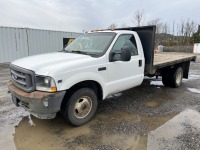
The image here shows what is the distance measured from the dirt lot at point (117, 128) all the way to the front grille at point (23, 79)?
36.2 inches

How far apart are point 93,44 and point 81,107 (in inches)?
63.1

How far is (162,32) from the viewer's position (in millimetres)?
48469

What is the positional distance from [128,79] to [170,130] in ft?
5.17

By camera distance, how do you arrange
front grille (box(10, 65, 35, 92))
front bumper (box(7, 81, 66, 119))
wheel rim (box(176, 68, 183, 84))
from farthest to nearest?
wheel rim (box(176, 68, 183, 84))
front grille (box(10, 65, 35, 92))
front bumper (box(7, 81, 66, 119))

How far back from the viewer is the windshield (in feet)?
14.7

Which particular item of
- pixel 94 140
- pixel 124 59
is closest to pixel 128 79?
pixel 124 59

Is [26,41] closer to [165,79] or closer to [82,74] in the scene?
[165,79]

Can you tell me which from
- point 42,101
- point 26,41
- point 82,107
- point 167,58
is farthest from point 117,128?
point 26,41

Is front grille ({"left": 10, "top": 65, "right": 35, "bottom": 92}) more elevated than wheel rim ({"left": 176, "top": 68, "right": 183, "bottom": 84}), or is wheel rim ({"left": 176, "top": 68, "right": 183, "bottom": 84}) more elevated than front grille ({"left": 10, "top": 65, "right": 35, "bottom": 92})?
front grille ({"left": 10, "top": 65, "right": 35, "bottom": 92})

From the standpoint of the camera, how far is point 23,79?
3.74 m

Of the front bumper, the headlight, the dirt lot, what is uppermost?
the headlight

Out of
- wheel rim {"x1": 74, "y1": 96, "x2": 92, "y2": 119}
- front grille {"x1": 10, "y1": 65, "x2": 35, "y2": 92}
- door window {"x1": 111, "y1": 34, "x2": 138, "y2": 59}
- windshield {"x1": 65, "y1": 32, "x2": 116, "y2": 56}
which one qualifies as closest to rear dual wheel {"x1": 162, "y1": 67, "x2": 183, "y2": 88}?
door window {"x1": 111, "y1": 34, "x2": 138, "y2": 59}

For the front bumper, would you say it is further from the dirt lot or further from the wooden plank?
the wooden plank

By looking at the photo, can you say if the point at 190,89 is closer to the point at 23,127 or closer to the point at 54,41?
the point at 23,127
